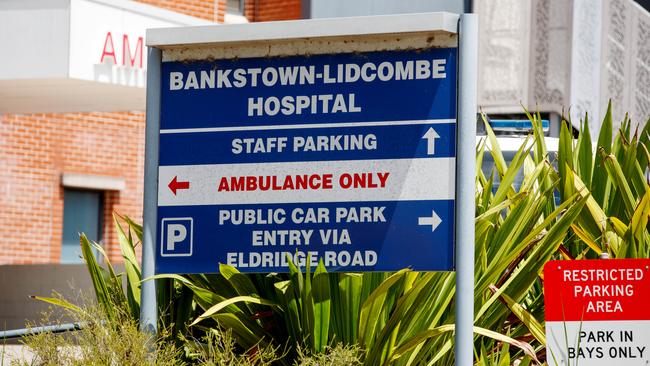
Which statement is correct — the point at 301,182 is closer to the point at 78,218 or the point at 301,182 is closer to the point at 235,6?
the point at 78,218

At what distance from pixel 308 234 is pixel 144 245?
2.35 feet

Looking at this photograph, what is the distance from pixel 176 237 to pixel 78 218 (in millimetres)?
17144

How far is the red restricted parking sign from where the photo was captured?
5.25 m

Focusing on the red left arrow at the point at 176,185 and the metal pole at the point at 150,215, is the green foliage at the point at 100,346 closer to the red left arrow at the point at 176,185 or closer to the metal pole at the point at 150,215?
the metal pole at the point at 150,215

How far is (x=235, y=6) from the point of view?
2503cm

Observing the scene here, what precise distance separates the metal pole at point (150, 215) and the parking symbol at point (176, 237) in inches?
1.8

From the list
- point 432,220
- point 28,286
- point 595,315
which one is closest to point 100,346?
point 432,220

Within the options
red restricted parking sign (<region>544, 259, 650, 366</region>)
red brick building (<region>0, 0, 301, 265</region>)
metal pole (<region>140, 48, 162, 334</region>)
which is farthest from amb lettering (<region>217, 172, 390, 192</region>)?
red brick building (<region>0, 0, 301, 265</region>)

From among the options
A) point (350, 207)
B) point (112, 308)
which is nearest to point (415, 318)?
point (350, 207)

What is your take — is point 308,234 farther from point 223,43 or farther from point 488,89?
point 488,89

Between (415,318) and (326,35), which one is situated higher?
(326,35)

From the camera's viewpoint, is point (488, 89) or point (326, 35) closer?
point (326, 35)

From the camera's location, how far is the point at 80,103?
16.5m

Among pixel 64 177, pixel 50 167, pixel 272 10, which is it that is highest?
pixel 272 10
